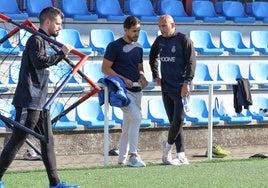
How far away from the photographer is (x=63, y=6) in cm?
1692

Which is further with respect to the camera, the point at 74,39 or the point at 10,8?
the point at 10,8

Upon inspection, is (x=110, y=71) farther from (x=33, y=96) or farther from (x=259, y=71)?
(x=259, y=71)

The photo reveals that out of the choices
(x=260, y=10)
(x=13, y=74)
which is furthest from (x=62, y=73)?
→ (x=260, y=10)

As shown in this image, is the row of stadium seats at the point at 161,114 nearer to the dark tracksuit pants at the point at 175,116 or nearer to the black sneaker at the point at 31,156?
the black sneaker at the point at 31,156

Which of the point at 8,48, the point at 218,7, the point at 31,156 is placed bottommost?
the point at 31,156

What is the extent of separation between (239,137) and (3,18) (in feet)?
27.0

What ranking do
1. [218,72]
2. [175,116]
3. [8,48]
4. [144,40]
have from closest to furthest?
[175,116], [8,48], [144,40], [218,72]

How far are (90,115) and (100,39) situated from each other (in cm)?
172

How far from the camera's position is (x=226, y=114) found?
1653cm

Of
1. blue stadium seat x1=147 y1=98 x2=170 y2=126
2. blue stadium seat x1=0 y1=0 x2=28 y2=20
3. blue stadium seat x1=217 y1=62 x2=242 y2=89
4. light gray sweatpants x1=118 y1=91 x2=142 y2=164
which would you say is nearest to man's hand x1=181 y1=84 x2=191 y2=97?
light gray sweatpants x1=118 y1=91 x2=142 y2=164

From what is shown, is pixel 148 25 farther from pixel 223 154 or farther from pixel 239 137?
pixel 223 154

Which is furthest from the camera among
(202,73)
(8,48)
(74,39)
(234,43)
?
(234,43)

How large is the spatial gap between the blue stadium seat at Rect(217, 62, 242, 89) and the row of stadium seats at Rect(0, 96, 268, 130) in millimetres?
489

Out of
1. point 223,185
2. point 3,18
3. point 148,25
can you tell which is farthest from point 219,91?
point 3,18
